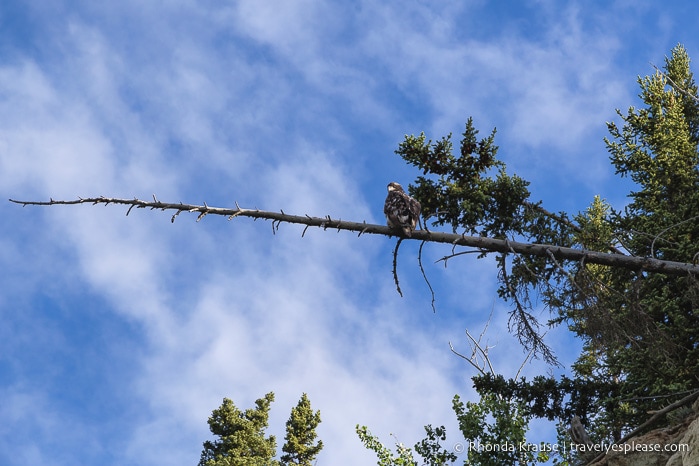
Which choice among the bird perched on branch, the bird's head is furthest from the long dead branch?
the bird's head

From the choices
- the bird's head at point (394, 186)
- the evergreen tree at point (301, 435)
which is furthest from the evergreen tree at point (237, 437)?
the bird's head at point (394, 186)

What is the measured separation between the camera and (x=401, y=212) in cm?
962

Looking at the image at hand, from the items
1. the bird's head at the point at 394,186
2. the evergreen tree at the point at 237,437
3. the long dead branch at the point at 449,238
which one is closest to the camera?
the long dead branch at the point at 449,238

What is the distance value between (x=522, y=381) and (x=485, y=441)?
319cm

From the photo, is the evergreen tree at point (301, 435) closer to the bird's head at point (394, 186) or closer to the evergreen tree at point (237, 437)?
the evergreen tree at point (237, 437)

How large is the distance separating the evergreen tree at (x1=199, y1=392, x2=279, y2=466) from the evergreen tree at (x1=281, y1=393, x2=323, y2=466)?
59.8 inches

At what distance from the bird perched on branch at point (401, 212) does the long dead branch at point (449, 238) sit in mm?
122

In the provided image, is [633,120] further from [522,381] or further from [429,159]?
[522,381]

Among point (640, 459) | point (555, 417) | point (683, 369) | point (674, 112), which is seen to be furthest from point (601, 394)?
point (674, 112)

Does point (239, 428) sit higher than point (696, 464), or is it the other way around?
point (239, 428)

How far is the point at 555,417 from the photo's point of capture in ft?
52.4

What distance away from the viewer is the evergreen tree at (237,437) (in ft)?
78.7

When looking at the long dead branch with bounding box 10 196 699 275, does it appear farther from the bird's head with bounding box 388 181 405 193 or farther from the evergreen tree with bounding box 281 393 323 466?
the evergreen tree with bounding box 281 393 323 466

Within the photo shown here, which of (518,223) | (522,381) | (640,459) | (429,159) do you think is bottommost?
(640,459)
